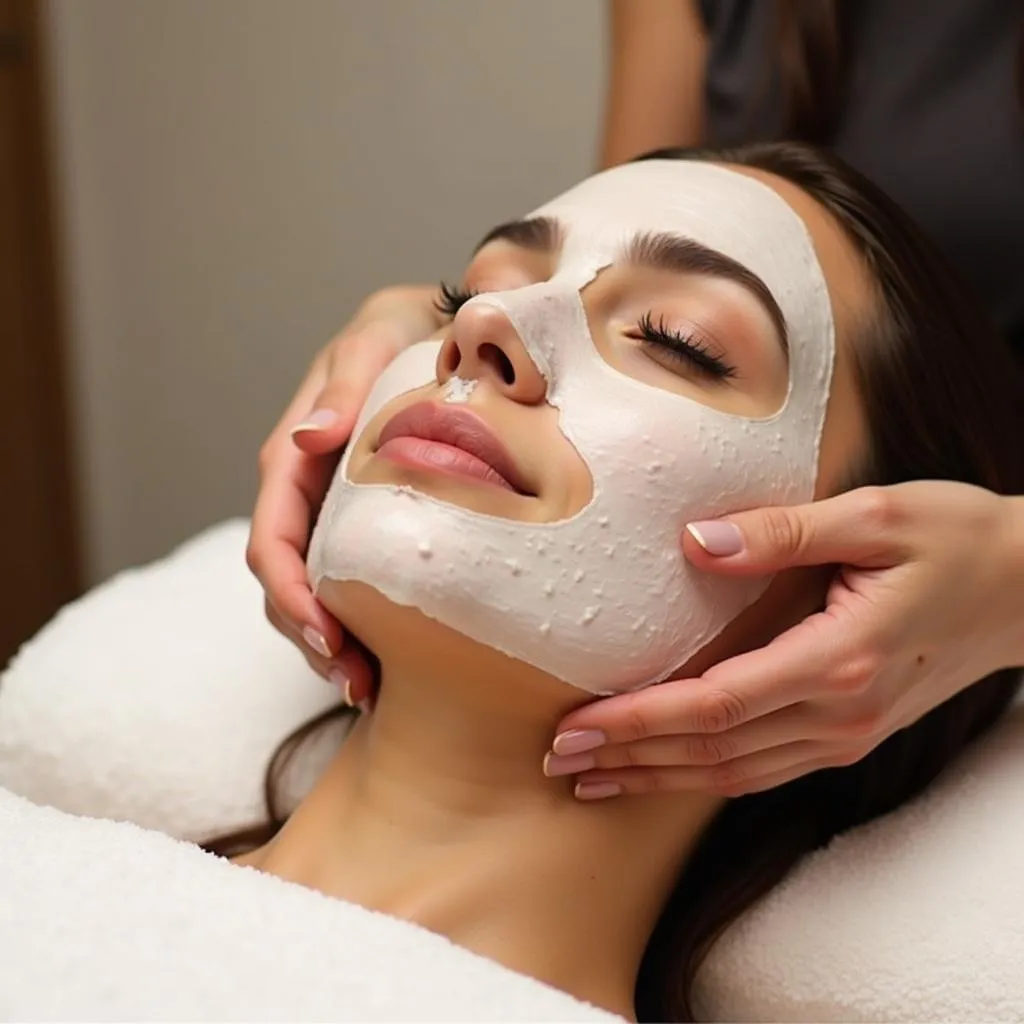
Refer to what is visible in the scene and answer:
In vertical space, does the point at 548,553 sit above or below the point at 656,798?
above

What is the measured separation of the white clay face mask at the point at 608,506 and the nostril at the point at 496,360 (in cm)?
2

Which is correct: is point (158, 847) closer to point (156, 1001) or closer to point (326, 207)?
point (156, 1001)

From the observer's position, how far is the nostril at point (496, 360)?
741 mm

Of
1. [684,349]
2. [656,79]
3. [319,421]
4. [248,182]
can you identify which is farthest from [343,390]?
[248,182]

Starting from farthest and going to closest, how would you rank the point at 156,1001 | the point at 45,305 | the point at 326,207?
Answer: the point at 45,305 → the point at 326,207 → the point at 156,1001

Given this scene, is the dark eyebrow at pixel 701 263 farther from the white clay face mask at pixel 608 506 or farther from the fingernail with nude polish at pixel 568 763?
the fingernail with nude polish at pixel 568 763

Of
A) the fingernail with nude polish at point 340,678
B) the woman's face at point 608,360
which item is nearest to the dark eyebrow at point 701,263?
the woman's face at point 608,360

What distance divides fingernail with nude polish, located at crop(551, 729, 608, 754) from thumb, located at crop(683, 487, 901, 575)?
0.11 metres

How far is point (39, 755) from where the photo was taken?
1014 mm

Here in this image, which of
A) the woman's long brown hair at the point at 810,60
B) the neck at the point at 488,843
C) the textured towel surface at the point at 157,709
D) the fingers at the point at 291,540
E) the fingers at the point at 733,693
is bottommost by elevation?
the textured towel surface at the point at 157,709

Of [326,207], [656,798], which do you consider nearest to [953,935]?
[656,798]

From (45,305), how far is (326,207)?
0.52 metres

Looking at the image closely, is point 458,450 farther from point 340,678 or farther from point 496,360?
point 340,678

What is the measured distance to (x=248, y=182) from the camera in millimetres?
1688
